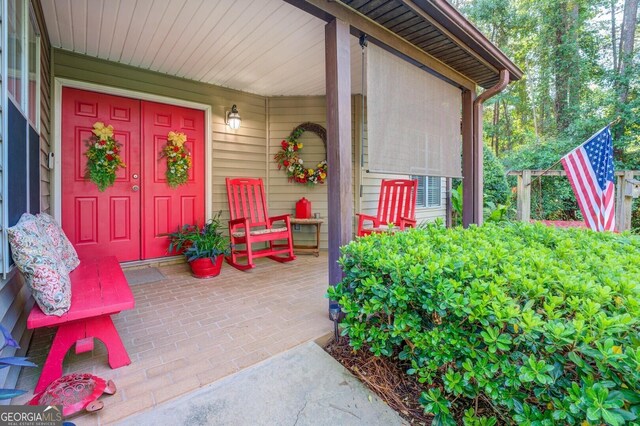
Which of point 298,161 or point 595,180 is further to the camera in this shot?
point 298,161

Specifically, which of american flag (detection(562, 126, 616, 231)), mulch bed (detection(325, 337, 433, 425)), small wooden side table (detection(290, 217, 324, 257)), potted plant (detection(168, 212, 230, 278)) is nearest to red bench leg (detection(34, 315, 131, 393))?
mulch bed (detection(325, 337, 433, 425))

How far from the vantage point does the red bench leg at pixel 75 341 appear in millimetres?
1471

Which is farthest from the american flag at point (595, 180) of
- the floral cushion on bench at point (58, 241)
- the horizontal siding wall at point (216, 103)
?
the floral cushion on bench at point (58, 241)

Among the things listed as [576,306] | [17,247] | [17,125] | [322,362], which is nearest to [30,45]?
[17,125]

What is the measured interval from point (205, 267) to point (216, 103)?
2.34 m

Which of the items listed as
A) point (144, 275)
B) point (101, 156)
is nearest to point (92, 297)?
point (144, 275)

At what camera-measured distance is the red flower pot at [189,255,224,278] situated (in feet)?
10.9

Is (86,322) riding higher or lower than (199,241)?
lower

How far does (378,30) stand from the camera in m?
2.43

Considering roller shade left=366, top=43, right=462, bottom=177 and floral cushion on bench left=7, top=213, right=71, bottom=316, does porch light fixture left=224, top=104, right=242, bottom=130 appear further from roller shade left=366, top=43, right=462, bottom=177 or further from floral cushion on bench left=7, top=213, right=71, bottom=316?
floral cushion on bench left=7, top=213, right=71, bottom=316

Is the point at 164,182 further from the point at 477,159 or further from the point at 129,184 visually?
the point at 477,159

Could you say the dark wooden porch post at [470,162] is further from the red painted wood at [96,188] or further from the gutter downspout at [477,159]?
the red painted wood at [96,188]

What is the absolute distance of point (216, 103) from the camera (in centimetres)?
420

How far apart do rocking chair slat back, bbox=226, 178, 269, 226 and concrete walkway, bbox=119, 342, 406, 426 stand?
2702 millimetres
